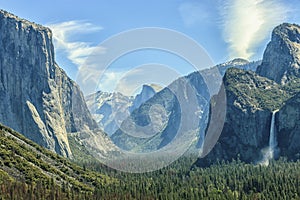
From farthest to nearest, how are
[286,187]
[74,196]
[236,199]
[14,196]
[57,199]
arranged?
[286,187] → [236,199] → [74,196] → [57,199] → [14,196]

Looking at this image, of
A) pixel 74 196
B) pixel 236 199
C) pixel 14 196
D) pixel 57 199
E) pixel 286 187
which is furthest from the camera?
pixel 286 187

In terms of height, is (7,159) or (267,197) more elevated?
(7,159)

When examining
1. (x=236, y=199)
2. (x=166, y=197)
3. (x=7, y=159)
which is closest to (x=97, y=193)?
(x=166, y=197)

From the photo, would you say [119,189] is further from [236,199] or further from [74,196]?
[236,199]

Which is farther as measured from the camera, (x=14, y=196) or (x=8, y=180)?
(x=8, y=180)

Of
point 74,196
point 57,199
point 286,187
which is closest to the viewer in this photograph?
point 57,199

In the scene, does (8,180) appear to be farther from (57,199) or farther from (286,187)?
(286,187)

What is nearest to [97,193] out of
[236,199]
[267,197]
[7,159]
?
[7,159]

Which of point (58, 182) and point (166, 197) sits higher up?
point (58, 182)

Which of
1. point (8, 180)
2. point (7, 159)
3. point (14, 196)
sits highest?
point (7, 159)
